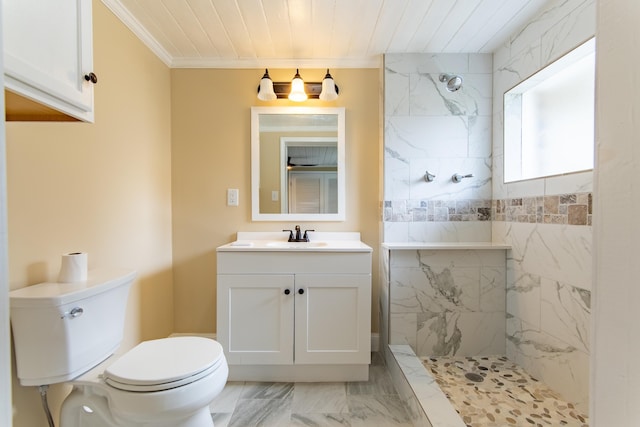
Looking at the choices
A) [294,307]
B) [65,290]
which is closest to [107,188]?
[65,290]

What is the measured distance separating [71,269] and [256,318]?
94cm

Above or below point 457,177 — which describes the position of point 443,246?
below

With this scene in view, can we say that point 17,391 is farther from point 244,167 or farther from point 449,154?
point 449,154

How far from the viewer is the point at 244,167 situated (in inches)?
84.4

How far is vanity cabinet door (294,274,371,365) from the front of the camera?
1.72m

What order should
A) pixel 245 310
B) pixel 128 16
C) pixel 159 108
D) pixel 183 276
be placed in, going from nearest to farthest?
pixel 128 16 → pixel 245 310 → pixel 159 108 → pixel 183 276

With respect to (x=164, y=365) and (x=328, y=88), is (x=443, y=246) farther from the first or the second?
(x=164, y=365)

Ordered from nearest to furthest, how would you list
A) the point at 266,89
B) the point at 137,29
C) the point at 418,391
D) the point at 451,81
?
the point at 418,391, the point at 137,29, the point at 451,81, the point at 266,89

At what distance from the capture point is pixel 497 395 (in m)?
1.48

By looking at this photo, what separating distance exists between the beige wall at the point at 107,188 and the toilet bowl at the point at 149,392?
21 centimetres

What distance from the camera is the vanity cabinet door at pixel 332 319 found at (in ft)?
5.65

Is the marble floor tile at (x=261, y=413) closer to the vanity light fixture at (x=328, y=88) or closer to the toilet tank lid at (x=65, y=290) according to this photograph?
the toilet tank lid at (x=65, y=290)

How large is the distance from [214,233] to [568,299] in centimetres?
217

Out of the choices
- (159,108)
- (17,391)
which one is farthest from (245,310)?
→ (159,108)
